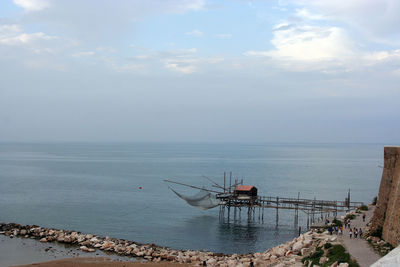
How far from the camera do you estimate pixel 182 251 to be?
32906 mm

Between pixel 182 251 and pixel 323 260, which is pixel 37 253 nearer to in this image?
pixel 182 251

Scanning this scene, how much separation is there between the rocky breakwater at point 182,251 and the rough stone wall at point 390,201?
12.0 ft

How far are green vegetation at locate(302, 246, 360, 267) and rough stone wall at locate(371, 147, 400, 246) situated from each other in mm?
3063

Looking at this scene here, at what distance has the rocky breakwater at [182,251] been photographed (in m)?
26.8

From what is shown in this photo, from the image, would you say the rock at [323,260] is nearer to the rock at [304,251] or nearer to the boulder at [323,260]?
the boulder at [323,260]

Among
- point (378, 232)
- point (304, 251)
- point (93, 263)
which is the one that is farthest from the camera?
point (93, 263)

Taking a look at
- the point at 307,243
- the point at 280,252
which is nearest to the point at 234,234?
the point at 280,252

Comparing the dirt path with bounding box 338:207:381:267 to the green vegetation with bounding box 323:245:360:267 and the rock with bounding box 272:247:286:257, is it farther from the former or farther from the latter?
the rock with bounding box 272:247:286:257

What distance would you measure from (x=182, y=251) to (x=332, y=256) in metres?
14.6

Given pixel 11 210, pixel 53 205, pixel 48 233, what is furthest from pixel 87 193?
pixel 48 233

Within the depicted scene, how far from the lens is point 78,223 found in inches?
1779

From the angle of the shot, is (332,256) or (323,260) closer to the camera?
(323,260)

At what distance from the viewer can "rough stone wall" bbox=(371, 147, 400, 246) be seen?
22328 mm

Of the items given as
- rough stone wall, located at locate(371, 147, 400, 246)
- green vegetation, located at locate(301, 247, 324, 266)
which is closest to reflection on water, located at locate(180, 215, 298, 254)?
green vegetation, located at locate(301, 247, 324, 266)
